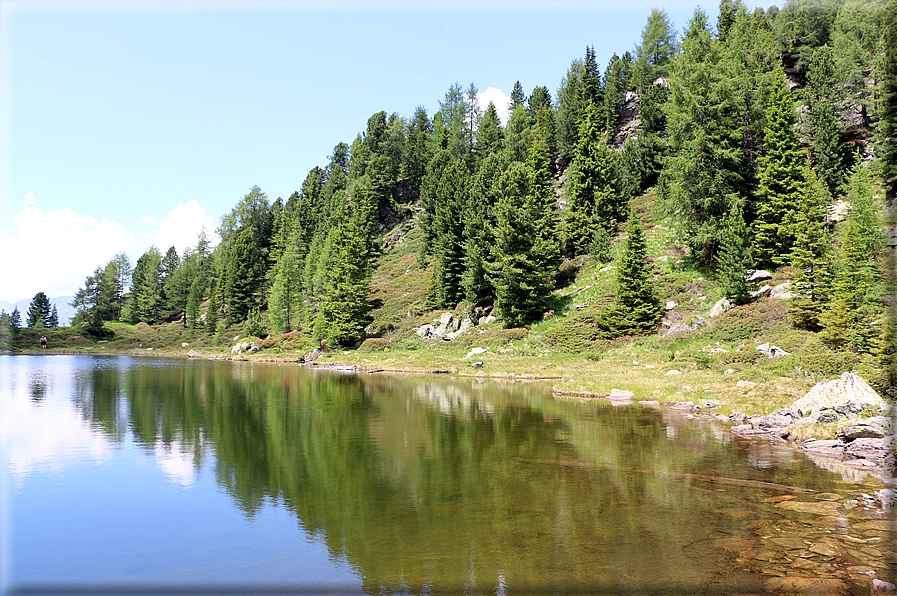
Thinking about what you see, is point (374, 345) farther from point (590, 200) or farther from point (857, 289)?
point (857, 289)

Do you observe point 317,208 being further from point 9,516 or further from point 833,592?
point 833,592

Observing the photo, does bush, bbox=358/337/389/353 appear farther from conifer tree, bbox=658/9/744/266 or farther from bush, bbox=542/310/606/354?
conifer tree, bbox=658/9/744/266

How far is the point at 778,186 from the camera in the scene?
41.8 meters

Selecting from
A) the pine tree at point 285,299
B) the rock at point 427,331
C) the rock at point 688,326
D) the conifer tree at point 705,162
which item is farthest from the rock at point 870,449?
the pine tree at point 285,299

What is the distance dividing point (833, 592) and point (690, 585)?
2032 millimetres

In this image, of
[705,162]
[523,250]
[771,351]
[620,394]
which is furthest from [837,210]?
[620,394]

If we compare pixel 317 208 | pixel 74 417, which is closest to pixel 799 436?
pixel 74 417

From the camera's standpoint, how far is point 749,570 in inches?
304

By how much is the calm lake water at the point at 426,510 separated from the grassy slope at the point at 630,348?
6.74 meters

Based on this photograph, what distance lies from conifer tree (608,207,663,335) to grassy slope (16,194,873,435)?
1641 mm

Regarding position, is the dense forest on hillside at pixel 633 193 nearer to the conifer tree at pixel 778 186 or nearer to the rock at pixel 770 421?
the conifer tree at pixel 778 186

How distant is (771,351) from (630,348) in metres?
11.4

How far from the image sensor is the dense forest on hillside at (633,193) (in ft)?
114

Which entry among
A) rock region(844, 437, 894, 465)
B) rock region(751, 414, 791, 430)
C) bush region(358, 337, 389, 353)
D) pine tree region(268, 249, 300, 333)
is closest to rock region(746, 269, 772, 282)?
rock region(751, 414, 791, 430)
